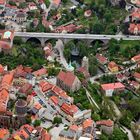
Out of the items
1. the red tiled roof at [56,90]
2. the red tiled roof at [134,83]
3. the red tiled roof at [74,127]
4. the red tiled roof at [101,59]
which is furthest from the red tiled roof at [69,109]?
the red tiled roof at [101,59]

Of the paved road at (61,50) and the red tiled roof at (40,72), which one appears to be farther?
the paved road at (61,50)

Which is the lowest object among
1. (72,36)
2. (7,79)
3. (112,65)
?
(112,65)

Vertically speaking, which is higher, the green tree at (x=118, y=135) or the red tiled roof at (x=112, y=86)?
the red tiled roof at (x=112, y=86)

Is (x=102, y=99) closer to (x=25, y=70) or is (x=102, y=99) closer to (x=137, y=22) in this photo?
(x=25, y=70)

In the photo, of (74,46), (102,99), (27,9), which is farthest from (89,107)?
(27,9)

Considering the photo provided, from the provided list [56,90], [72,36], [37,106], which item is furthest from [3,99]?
[72,36]

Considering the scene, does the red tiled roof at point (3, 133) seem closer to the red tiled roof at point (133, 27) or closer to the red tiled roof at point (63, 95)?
the red tiled roof at point (63, 95)

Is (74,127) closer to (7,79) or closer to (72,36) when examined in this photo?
(7,79)

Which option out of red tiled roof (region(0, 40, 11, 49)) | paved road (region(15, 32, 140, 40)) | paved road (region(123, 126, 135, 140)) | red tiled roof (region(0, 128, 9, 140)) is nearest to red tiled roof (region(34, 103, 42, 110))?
red tiled roof (region(0, 128, 9, 140))
